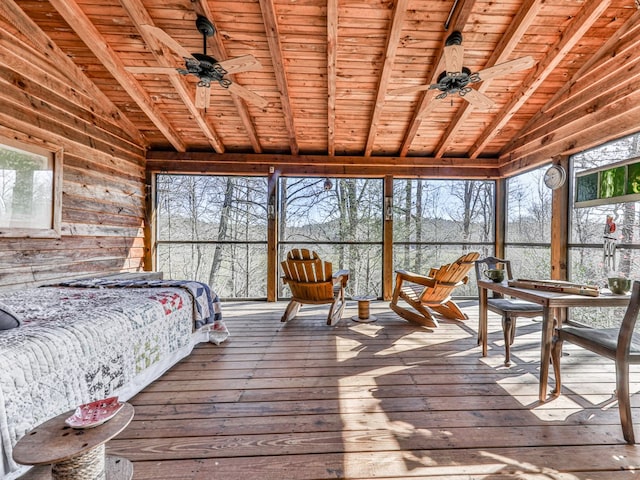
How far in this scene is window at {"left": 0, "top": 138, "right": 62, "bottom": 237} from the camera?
278 centimetres

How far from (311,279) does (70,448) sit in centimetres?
279

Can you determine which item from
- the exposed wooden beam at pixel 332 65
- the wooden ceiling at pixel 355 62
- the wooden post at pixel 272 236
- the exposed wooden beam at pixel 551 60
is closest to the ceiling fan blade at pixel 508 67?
the wooden ceiling at pixel 355 62

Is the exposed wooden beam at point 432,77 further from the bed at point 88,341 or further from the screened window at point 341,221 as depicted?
the bed at point 88,341

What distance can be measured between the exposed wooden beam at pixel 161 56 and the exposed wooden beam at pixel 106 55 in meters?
0.40

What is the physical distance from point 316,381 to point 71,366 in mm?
1592

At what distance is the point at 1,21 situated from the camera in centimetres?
274

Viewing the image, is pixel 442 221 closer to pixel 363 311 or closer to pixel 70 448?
pixel 363 311

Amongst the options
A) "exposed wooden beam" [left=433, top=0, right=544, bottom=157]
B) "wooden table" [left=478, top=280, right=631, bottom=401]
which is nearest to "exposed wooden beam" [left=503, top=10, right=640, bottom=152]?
"exposed wooden beam" [left=433, top=0, right=544, bottom=157]

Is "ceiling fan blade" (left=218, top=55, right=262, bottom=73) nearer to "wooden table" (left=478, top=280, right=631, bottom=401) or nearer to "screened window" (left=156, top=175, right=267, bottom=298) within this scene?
"wooden table" (left=478, top=280, right=631, bottom=401)

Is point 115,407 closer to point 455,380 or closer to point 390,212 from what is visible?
point 455,380

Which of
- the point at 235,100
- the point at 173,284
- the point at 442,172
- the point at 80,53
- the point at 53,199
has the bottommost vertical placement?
the point at 173,284

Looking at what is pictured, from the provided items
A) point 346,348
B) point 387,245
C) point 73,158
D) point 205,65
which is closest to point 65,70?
point 73,158

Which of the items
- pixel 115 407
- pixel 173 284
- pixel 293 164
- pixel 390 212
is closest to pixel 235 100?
pixel 293 164

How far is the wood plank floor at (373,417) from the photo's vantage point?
149cm
